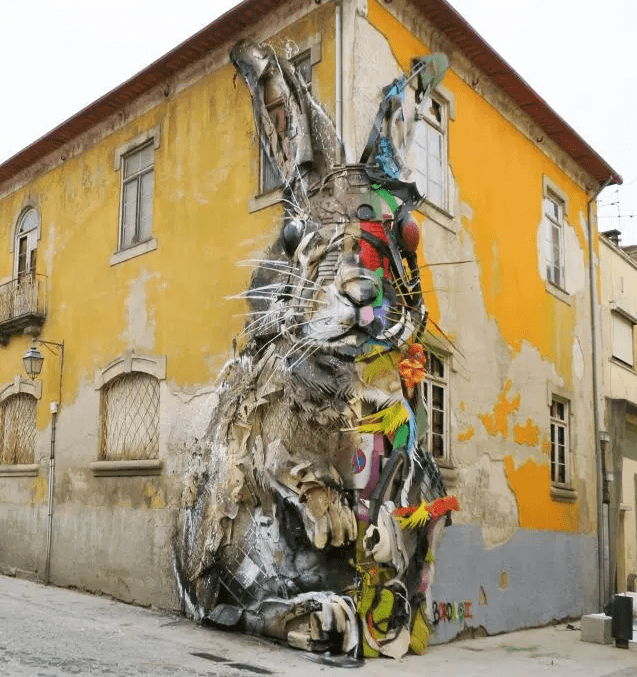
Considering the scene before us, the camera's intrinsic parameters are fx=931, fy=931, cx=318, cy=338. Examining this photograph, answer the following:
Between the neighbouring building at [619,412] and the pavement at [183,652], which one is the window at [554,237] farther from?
the pavement at [183,652]

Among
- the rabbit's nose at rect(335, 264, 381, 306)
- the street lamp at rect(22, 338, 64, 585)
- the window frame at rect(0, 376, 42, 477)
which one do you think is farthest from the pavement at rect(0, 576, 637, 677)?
the rabbit's nose at rect(335, 264, 381, 306)

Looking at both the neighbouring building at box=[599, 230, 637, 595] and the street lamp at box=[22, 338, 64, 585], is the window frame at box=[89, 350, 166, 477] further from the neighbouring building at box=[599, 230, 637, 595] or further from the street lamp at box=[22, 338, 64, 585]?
the neighbouring building at box=[599, 230, 637, 595]

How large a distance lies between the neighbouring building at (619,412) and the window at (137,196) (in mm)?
8662

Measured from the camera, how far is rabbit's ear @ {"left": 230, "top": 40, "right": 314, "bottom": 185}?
11023mm

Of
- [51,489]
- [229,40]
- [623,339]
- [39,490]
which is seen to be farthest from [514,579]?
[229,40]

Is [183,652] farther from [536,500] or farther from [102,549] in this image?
[536,500]

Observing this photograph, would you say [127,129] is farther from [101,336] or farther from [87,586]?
[87,586]

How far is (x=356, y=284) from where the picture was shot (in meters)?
10.4

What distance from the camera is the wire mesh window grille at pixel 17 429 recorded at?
50.6 ft

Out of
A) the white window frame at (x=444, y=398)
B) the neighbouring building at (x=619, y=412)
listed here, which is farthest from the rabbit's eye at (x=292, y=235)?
the neighbouring building at (x=619, y=412)

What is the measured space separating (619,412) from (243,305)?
879 centimetres

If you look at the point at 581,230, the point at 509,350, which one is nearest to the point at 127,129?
the point at 509,350

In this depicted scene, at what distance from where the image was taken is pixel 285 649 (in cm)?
981

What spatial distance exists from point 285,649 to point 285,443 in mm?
2192
